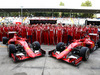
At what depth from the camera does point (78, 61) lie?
462cm

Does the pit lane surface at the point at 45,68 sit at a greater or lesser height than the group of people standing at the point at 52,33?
lesser

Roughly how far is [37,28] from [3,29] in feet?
11.5

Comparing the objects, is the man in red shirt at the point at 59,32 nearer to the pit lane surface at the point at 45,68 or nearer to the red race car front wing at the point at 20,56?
the red race car front wing at the point at 20,56

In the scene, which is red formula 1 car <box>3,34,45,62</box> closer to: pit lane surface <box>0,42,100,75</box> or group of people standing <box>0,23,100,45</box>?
pit lane surface <box>0,42,100,75</box>

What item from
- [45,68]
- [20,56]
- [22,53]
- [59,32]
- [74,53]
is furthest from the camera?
[59,32]

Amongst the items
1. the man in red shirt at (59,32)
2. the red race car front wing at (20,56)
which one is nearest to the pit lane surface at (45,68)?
the red race car front wing at (20,56)

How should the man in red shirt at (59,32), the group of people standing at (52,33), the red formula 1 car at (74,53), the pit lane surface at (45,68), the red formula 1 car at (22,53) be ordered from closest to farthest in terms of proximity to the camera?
the pit lane surface at (45,68)
the red formula 1 car at (74,53)
the red formula 1 car at (22,53)
the man in red shirt at (59,32)
the group of people standing at (52,33)

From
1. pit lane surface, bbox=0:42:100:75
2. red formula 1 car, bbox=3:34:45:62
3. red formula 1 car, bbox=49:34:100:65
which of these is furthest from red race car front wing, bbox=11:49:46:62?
red formula 1 car, bbox=49:34:100:65

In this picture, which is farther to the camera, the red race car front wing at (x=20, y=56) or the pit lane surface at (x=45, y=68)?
the red race car front wing at (x=20, y=56)

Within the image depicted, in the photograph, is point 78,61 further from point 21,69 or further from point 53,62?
point 21,69

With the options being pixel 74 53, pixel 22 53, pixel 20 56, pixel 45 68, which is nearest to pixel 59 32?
pixel 74 53

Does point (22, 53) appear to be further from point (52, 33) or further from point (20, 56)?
point (52, 33)

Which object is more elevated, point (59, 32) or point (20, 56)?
point (59, 32)

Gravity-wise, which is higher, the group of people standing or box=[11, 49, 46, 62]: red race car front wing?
the group of people standing
